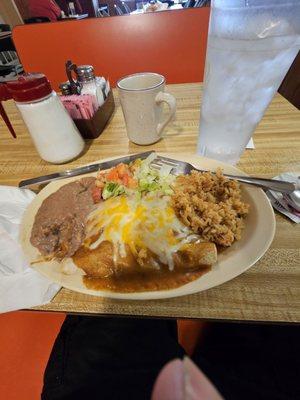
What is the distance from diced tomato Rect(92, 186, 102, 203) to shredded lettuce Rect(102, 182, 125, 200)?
0.7 inches

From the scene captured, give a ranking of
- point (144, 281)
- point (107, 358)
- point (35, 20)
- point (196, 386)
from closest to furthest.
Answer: point (196, 386), point (144, 281), point (107, 358), point (35, 20)

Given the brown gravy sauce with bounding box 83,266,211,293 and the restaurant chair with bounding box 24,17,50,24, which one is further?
the restaurant chair with bounding box 24,17,50,24

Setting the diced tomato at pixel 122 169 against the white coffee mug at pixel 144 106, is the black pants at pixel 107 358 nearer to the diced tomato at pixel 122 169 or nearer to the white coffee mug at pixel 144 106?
the diced tomato at pixel 122 169

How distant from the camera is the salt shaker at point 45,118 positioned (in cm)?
65

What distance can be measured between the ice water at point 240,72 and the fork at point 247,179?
14cm

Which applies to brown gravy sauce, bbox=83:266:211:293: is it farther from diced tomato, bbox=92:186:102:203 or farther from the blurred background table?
diced tomato, bbox=92:186:102:203

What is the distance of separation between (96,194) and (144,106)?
1.12 ft

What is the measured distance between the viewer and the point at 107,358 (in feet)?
1.88

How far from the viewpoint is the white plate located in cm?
42

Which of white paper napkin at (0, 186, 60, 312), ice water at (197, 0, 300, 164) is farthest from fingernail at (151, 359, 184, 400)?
ice water at (197, 0, 300, 164)

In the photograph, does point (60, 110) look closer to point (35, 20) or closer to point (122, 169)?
point (122, 169)

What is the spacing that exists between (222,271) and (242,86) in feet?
1.48

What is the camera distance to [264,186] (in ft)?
1.85

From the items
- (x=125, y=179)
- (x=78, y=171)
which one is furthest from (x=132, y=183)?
(x=78, y=171)
